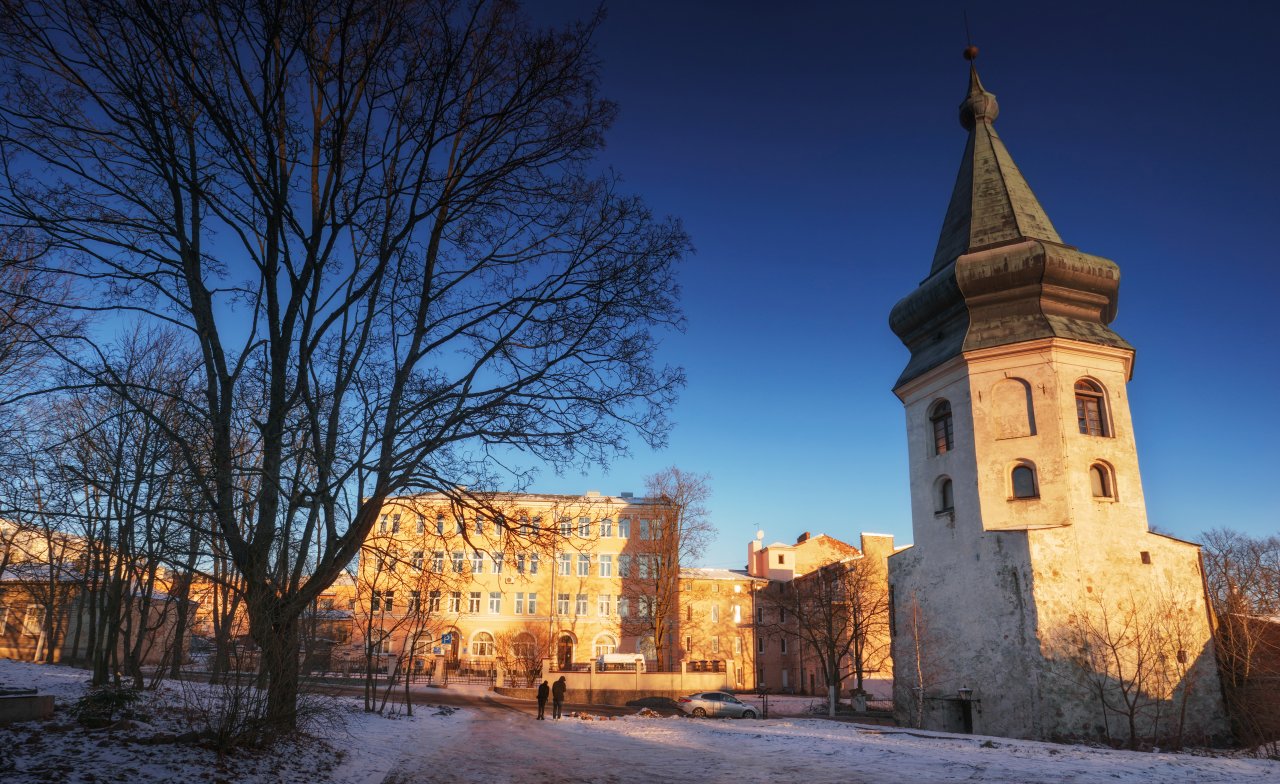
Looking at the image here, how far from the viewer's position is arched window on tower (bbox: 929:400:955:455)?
25.6 meters

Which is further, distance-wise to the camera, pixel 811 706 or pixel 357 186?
pixel 811 706

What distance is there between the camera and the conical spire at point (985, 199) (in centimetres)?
2616

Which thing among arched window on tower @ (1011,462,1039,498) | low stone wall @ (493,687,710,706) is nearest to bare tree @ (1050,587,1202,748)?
arched window on tower @ (1011,462,1039,498)

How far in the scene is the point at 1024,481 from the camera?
2353 cm

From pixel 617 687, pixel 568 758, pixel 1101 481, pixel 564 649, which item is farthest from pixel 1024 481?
pixel 564 649

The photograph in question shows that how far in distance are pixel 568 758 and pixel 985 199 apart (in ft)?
74.2

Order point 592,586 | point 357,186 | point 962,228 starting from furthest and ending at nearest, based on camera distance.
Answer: point 592,586 < point 962,228 < point 357,186

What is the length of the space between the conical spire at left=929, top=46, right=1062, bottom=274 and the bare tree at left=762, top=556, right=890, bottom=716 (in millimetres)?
18459

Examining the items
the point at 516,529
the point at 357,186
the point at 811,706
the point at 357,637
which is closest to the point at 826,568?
the point at 811,706

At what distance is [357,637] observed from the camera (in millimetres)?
57625

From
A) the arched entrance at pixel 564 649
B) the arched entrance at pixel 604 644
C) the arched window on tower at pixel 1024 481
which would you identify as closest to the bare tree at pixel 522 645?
the arched entrance at pixel 564 649

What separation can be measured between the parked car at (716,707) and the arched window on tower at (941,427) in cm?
1345

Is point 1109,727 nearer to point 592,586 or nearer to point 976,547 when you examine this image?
point 976,547

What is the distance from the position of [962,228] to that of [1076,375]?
6476 millimetres
